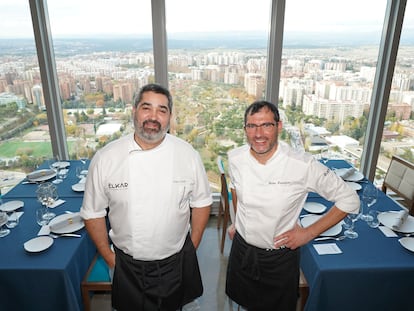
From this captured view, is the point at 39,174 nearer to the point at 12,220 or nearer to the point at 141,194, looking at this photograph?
the point at 12,220

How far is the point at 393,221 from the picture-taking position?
2.03 metres

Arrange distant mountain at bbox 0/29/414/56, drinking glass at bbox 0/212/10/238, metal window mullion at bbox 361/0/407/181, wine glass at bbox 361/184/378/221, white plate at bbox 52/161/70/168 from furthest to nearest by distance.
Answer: distant mountain at bbox 0/29/414/56 < metal window mullion at bbox 361/0/407/181 < white plate at bbox 52/161/70/168 < wine glass at bbox 361/184/378/221 < drinking glass at bbox 0/212/10/238

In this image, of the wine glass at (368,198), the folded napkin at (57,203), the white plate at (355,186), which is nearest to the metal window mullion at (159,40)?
the folded napkin at (57,203)

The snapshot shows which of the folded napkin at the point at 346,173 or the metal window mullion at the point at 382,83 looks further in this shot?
the metal window mullion at the point at 382,83

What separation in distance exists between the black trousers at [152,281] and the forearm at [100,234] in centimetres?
7

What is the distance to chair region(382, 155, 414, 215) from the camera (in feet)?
8.62

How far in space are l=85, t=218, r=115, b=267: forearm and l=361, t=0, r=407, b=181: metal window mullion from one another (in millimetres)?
3049

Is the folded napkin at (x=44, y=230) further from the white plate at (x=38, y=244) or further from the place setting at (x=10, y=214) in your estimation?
the place setting at (x=10, y=214)

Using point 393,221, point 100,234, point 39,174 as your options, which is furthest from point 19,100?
point 393,221

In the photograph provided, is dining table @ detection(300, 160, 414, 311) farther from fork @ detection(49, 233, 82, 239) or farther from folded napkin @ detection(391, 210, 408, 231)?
fork @ detection(49, 233, 82, 239)

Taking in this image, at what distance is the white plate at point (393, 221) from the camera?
1937 mm

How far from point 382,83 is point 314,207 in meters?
1.88

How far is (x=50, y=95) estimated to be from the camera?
130 inches

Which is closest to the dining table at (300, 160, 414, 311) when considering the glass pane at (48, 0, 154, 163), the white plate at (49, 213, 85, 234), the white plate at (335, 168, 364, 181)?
the white plate at (335, 168, 364, 181)
